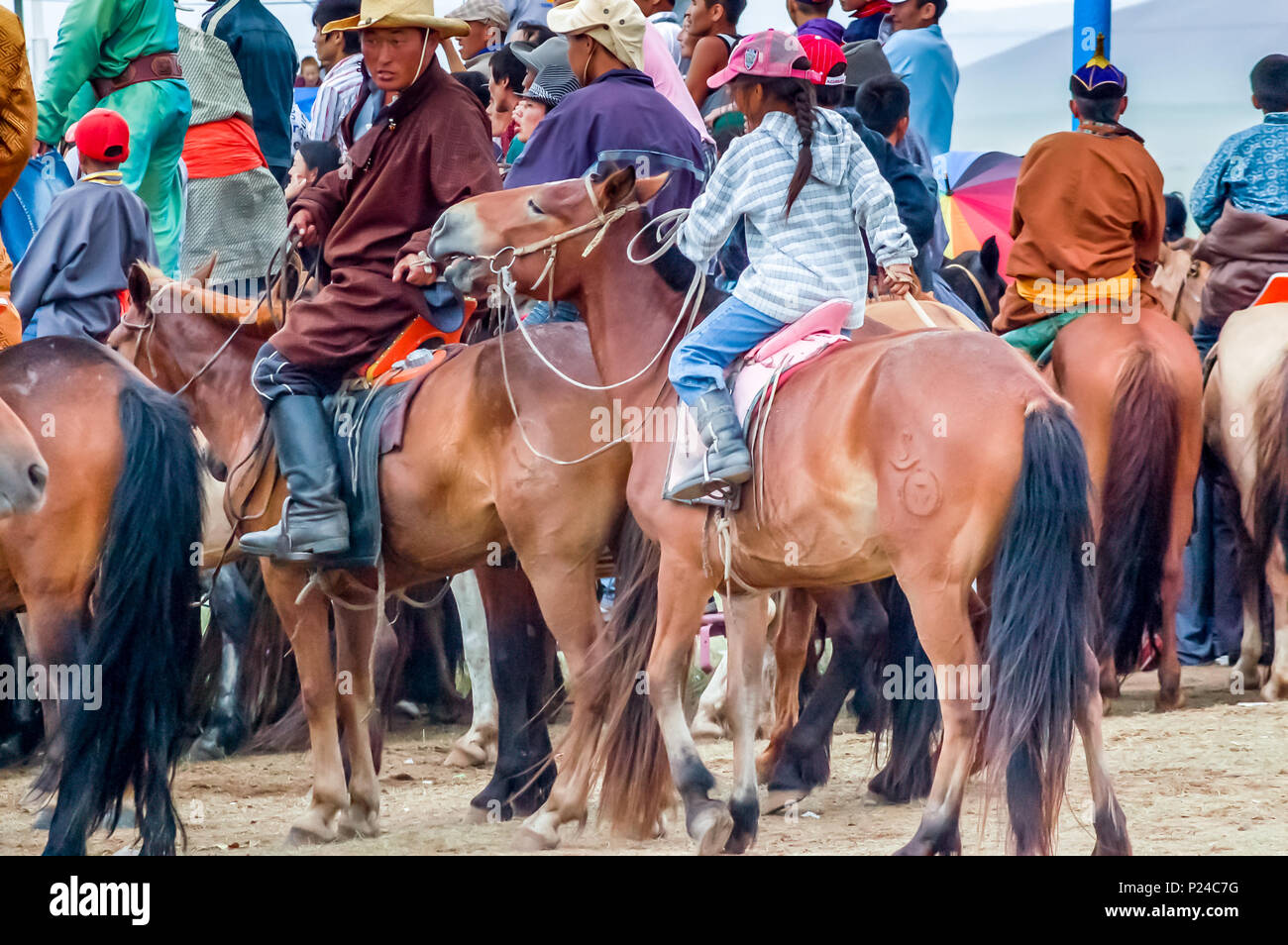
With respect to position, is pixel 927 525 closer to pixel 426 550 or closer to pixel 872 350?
pixel 872 350

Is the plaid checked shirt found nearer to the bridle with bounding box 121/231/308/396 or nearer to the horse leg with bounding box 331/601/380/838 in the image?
the bridle with bounding box 121/231/308/396

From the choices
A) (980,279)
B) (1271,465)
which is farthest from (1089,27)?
(1271,465)

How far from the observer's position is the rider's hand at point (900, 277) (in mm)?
5586

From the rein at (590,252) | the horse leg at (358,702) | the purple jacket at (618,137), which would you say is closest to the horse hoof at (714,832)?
the rein at (590,252)

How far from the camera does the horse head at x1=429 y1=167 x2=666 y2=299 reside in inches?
234

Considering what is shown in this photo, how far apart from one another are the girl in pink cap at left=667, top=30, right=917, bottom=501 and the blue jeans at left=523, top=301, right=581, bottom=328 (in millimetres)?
1267

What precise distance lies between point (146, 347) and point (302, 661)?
1454mm

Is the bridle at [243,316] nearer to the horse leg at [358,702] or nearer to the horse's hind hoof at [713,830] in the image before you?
the horse leg at [358,702]

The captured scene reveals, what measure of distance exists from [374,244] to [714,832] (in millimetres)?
2402

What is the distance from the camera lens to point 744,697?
5730 millimetres

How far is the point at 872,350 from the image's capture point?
5305mm

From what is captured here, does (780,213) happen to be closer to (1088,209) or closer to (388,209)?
(388,209)

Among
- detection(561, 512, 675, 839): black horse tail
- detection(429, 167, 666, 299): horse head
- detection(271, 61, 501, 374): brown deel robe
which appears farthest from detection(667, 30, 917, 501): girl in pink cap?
detection(271, 61, 501, 374): brown deel robe

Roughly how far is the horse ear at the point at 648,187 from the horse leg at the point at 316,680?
5.99 ft
